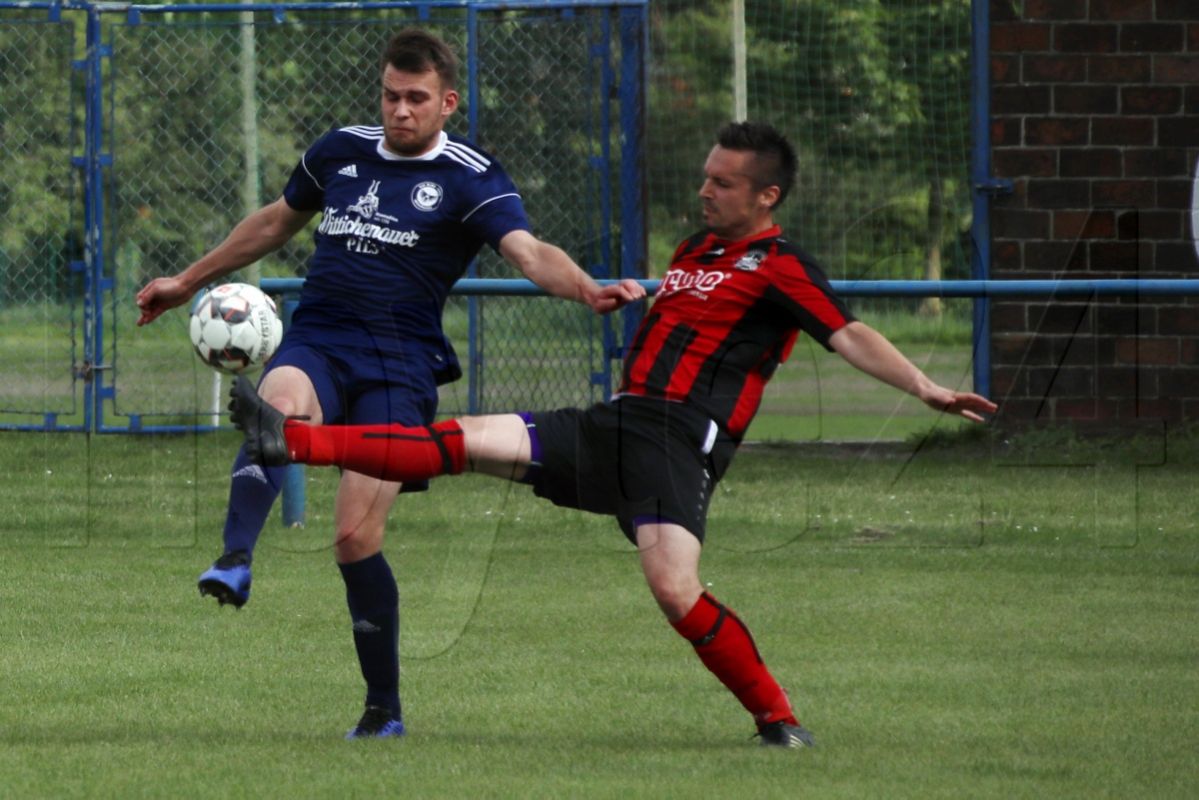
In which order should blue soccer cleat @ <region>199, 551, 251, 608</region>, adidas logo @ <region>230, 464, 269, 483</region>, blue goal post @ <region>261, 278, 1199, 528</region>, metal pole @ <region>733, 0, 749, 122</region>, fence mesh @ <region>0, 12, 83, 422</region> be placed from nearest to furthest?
blue soccer cleat @ <region>199, 551, 251, 608</region> < adidas logo @ <region>230, 464, 269, 483</region> < blue goal post @ <region>261, 278, 1199, 528</region> < metal pole @ <region>733, 0, 749, 122</region> < fence mesh @ <region>0, 12, 83, 422</region>

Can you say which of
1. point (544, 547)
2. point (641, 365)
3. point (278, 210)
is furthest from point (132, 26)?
point (641, 365)

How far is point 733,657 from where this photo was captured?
213 inches

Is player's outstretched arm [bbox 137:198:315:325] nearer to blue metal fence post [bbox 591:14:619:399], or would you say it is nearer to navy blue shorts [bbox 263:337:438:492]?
navy blue shorts [bbox 263:337:438:492]

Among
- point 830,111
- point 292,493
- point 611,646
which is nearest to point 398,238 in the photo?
point 611,646

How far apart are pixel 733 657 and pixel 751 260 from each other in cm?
111

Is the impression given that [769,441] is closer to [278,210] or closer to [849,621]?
[849,621]

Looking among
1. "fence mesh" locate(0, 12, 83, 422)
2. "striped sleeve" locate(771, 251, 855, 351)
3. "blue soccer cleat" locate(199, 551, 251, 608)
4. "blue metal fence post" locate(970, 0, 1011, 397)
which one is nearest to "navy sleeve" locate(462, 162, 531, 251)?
"striped sleeve" locate(771, 251, 855, 351)

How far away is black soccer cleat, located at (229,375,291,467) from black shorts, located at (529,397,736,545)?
75 cm

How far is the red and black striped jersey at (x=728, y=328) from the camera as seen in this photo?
5531 mm

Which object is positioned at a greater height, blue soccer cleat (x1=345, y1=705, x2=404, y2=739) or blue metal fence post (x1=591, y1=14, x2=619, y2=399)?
blue metal fence post (x1=591, y1=14, x2=619, y2=399)

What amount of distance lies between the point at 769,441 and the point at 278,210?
25.4 ft

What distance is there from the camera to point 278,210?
611 centimetres

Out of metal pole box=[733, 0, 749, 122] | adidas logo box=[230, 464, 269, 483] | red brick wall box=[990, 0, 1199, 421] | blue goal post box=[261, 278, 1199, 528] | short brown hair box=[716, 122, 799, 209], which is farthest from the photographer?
metal pole box=[733, 0, 749, 122]

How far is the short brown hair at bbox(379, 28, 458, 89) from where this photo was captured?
5.69 meters
